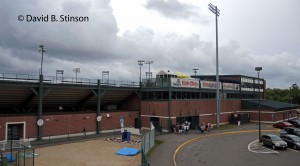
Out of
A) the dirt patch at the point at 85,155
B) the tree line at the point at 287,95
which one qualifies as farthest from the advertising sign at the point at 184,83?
the tree line at the point at 287,95

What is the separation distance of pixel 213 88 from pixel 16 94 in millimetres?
37287

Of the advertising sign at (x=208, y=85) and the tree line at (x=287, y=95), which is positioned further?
the tree line at (x=287, y=95)

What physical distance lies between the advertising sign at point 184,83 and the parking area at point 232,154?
43.7ft

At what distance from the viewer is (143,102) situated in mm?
52906

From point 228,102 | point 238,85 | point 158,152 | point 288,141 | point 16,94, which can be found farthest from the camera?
point 238,85

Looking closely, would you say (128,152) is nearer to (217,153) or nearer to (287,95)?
(217,153)

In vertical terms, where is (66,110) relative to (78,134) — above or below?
above

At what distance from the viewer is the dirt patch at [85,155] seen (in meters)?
26.3

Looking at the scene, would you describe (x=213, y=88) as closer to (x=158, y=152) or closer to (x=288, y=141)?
(x=288, y=141)

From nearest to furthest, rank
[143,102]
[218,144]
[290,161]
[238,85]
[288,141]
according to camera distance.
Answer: [290,161] → [288,141] → [218,144] → [143,102] → [238,85]

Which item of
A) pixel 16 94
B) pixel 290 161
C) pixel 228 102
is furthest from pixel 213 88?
pixel 16 94

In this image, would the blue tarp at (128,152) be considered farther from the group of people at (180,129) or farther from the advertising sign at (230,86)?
the advertising sign at (230,86)

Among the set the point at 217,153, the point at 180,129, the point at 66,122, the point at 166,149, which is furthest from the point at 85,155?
the point at 180,129

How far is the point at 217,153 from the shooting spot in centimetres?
3080
